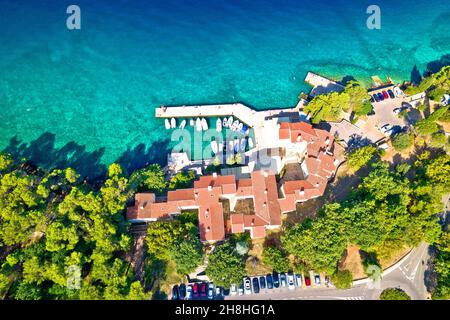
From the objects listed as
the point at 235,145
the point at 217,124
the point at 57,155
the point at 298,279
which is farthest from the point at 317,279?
the point at 57,155

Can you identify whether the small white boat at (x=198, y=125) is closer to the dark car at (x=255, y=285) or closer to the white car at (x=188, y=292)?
the white car at (x=188, y=292)

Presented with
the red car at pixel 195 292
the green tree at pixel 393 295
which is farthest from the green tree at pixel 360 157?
the red car at pixel 195 292

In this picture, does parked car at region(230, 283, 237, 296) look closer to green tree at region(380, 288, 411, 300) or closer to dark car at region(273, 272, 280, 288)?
dark car at region(273, 272, 280, 288)

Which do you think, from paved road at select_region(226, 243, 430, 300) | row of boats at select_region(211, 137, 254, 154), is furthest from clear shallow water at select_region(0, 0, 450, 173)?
paved road at select_region(226, 243, 430, 300)

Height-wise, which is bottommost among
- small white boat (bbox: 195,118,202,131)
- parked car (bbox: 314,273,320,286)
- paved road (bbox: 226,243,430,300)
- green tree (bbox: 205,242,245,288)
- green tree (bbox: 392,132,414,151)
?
Answer: paved road (bbox: 226,243,430,300)

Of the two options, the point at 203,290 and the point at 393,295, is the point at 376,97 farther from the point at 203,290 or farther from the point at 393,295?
the point at 203,290

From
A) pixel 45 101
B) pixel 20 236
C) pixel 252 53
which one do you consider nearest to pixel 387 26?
pixel 252 53

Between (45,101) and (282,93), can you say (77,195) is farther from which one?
(282,93)
